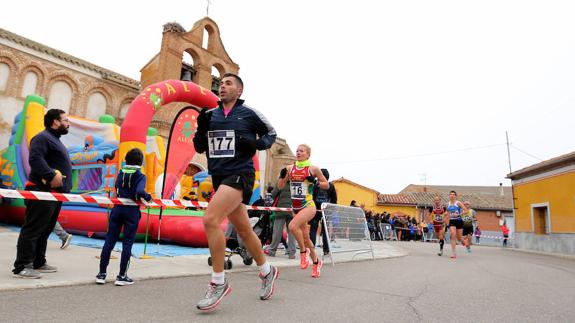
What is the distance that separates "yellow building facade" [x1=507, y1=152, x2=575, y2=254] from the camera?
17.5 m

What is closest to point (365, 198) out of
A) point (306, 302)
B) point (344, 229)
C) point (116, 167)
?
point (344, 229)

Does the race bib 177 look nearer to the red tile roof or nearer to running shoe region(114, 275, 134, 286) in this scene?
running shoe region(114, 275, 134, 286)

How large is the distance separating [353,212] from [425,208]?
35922 millimetres

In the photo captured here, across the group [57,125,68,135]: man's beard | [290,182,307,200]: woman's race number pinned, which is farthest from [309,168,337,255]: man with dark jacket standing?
[57,125,68,135]: man's beard

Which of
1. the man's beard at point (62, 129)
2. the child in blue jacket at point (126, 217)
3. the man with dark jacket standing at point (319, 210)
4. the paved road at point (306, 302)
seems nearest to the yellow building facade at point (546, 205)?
the man with dark jacket standing at point (319, 210)

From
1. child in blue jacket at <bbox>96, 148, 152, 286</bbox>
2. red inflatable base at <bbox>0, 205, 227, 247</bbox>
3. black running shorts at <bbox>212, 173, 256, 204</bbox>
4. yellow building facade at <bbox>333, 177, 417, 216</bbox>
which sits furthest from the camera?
yellow building facade at <bbox>333, 177, 417, 216</bbox>

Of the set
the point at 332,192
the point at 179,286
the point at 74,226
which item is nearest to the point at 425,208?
the point at 332,192

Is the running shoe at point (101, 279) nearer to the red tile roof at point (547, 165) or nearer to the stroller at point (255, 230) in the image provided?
the stroller at point (255, 230)

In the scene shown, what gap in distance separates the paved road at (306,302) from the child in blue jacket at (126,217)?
0.24 meters

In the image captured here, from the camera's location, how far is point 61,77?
78.3ft

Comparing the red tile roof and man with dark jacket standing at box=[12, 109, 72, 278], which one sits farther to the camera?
the red tile roof

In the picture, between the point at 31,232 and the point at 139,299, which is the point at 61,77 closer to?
the point at 31,232

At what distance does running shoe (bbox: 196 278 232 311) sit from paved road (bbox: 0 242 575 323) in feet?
0.21

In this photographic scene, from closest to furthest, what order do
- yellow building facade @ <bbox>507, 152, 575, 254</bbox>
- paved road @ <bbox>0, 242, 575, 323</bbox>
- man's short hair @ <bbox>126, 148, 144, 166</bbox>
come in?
1. paved road @ <bbox>0, 242, 575, 323</bbox>
2. man's short hair @ <bbox>126, 148, 144, 166</bbox>
3. yellow building facade @ <bbox>507, 152, 575, 254</bbox>
